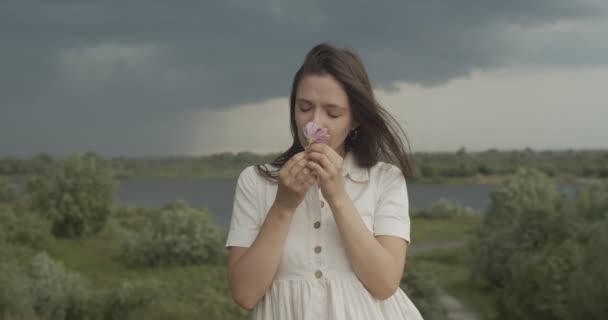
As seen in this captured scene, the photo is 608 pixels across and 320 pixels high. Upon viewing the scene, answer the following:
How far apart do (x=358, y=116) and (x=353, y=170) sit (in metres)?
0.28

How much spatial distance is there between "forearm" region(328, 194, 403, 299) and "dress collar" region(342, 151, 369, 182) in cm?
36

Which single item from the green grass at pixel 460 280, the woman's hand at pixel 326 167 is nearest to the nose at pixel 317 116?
the woman's hand at pixel 326 167

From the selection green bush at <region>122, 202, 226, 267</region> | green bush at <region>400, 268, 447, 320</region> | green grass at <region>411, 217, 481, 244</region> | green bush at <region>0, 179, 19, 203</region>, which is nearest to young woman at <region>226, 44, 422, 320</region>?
green bush at <region>400, 268, 447, 320</region>

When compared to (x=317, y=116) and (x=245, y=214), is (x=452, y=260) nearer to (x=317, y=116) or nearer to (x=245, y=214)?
(x=245, y=214)

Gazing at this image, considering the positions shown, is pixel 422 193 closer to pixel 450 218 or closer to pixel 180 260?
pixel 450 218

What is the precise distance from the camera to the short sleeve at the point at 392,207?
3.18 metres

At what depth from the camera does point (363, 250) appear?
2.93 m

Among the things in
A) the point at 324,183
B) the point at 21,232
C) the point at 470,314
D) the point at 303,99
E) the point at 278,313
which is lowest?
the point at 470,314

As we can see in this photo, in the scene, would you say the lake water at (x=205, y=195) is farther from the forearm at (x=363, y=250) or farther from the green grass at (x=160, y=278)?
the forearm at (x=363, y=250)

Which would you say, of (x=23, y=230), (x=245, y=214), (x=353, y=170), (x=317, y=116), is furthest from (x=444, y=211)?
(x=317, y=116)

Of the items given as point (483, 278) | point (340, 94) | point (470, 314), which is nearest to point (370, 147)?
point (340, 94)

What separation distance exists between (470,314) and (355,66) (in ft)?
67.1

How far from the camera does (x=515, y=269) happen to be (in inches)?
681

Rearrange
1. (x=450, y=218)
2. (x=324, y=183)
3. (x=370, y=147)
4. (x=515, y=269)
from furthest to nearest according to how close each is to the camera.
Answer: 1. (x=450, y=218)
2. (x=515, y=269)
3. (x=370, y=147)
4. (x=324, y=183)
